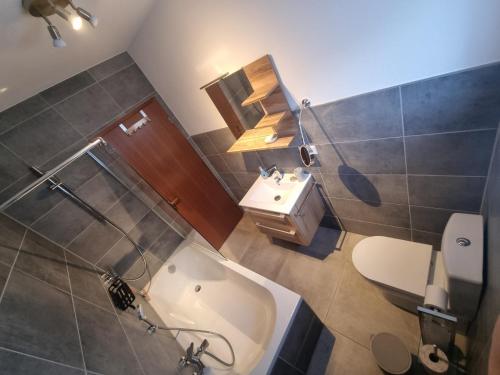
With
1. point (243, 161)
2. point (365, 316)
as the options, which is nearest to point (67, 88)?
point (243, 161)

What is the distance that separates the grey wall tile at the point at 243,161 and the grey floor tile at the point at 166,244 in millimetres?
983

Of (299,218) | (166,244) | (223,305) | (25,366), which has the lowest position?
(25,366)

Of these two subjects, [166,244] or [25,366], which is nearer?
[25,366]

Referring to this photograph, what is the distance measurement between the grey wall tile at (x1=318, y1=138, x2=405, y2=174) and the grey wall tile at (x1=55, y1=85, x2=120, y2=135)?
5.92ft

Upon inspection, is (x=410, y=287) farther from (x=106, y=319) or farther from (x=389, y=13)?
(x=106, y=319)

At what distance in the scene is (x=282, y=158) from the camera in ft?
6.29

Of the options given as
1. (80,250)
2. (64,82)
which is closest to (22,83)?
(64,82)

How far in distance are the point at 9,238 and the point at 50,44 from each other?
115cm

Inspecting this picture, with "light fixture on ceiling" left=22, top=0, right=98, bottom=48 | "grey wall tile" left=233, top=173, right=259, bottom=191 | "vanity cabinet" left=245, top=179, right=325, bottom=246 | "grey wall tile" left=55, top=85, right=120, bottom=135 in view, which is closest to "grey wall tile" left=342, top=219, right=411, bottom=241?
"vanity cabinet" left=245, top=179, right=325, bottom=246

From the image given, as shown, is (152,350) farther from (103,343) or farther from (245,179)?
(245,179)

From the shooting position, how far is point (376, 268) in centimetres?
136

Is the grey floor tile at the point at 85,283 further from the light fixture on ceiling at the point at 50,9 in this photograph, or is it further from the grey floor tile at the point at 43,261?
the light fixture on ceiling at the point at 50,9

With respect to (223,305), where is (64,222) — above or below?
below

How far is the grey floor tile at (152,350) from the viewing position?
1.23 metres
